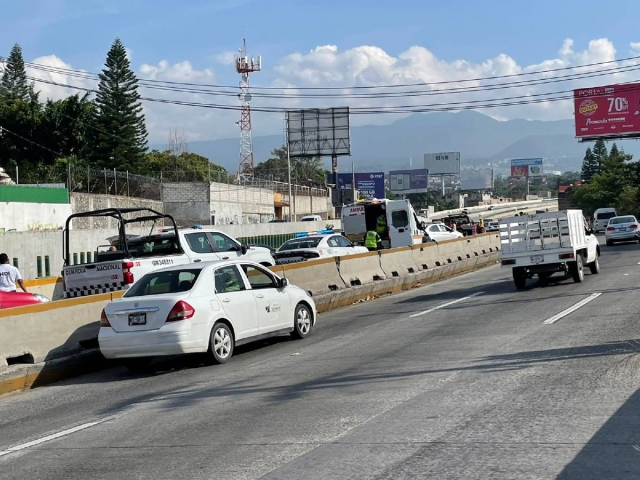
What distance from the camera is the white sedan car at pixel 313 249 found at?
83.2 ft

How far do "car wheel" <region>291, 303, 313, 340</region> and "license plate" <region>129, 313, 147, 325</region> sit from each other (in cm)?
331

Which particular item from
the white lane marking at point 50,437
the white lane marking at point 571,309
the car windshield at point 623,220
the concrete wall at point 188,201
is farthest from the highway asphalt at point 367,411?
the concrete wall at point 188,201

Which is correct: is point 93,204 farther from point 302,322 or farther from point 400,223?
point 302,322

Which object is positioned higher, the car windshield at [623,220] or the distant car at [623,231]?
the car windshield at [623,220]

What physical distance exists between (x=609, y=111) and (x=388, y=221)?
4111cm

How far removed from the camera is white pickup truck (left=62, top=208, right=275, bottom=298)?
17.0 m

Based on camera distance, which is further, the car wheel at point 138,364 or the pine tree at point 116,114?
the pine tree at point 116,114

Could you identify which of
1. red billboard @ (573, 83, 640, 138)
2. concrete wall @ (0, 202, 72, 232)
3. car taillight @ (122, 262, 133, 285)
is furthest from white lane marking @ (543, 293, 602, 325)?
red billboard @ (573, 83, 640, 138)

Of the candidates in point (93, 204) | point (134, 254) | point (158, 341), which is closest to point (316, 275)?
point (134, 254)

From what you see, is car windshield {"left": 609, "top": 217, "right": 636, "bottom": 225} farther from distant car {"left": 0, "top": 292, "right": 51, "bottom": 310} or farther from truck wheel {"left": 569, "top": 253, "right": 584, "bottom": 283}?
distant car {"left": 0, "top": 292, "right": 51, "bottom": 310}

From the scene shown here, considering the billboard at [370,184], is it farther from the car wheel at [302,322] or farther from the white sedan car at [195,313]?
the white sedan car at [195,313]

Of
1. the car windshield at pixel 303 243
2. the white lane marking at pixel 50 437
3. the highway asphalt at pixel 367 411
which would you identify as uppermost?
the car windshield at pixel 303 243

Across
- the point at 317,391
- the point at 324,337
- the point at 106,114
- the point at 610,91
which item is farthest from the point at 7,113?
the point at 317,391

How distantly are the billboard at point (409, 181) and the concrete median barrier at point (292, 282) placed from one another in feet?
422
